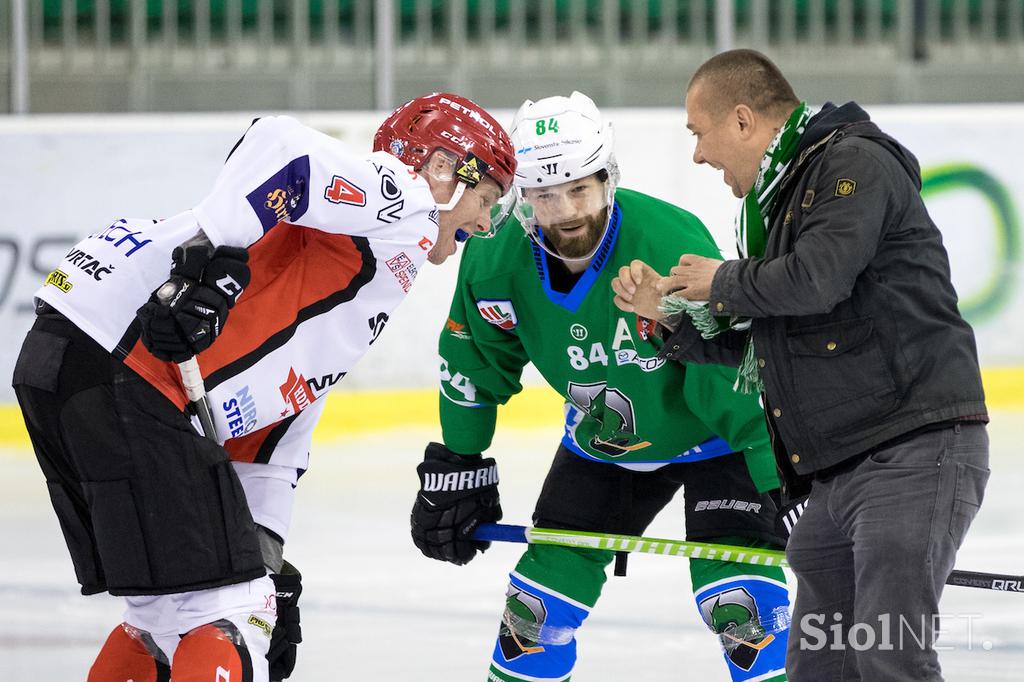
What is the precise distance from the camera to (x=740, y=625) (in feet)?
8.61

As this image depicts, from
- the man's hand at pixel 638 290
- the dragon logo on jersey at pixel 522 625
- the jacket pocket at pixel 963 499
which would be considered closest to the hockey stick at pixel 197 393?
the man's hand at pixel 638 290

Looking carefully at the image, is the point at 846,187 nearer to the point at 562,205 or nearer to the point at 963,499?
the point at 963,499

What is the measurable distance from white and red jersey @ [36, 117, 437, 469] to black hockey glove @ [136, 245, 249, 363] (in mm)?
42

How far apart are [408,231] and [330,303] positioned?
177mm

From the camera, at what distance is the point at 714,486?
2791mm

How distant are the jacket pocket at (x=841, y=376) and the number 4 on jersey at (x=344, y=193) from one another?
748 millimetres

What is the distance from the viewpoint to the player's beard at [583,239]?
2.71m

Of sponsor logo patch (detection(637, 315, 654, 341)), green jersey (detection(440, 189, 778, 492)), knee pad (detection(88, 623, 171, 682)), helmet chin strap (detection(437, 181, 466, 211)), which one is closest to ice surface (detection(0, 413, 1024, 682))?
green jersey (detection(440, 189, 778, 492))

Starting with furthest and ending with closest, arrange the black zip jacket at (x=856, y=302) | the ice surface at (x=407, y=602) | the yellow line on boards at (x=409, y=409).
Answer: the yellow line on boards at (x=409, y=409), the ice surface at (x=407, y=602), the black zip jacket at (x=856, y=302)

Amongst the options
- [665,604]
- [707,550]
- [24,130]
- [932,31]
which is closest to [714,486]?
[707,550]

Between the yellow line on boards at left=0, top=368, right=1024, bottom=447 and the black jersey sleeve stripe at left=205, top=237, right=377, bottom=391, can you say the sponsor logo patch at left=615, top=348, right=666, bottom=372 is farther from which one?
the yellow line on boards at left=0, top=368, right=1024, bottom=447

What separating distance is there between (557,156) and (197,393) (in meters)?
0.96

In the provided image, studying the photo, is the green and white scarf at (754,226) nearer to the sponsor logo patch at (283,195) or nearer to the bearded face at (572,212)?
the bearded face at (572,212)

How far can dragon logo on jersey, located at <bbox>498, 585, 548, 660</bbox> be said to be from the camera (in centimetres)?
275
